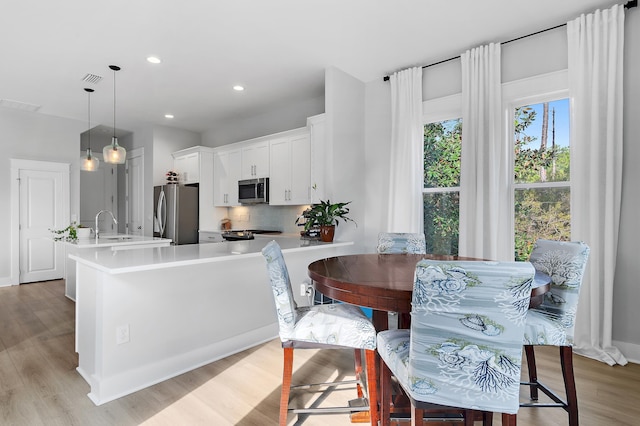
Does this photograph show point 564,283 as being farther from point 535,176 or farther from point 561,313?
point 535,176

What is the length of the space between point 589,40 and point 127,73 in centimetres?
467

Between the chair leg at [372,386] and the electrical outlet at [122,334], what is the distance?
1.58m

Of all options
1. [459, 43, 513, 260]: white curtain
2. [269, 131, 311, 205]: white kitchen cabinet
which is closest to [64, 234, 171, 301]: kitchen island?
[269, 131, 311, 205]: white kitchen cabinet

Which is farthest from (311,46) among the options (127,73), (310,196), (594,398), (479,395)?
(594,398)

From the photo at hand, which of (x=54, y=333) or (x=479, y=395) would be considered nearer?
(x=479, y=395)

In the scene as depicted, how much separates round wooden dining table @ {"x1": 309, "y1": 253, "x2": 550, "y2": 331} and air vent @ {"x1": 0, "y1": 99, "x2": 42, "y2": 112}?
5.73m

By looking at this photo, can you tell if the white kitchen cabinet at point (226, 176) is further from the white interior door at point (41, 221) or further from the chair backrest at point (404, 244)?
the chair backrest at point (404, 244)

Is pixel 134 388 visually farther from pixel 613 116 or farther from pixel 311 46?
pixel 613 116

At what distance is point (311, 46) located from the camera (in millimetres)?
3393

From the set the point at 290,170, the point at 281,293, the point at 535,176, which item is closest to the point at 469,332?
the point at 281,293

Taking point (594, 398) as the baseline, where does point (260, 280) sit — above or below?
above

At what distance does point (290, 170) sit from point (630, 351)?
13.0 ft

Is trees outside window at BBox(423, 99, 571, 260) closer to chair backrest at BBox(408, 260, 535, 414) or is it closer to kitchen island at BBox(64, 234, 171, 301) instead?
chair backrest at BBox(408, 260, 535, 414)

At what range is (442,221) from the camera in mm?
3791
